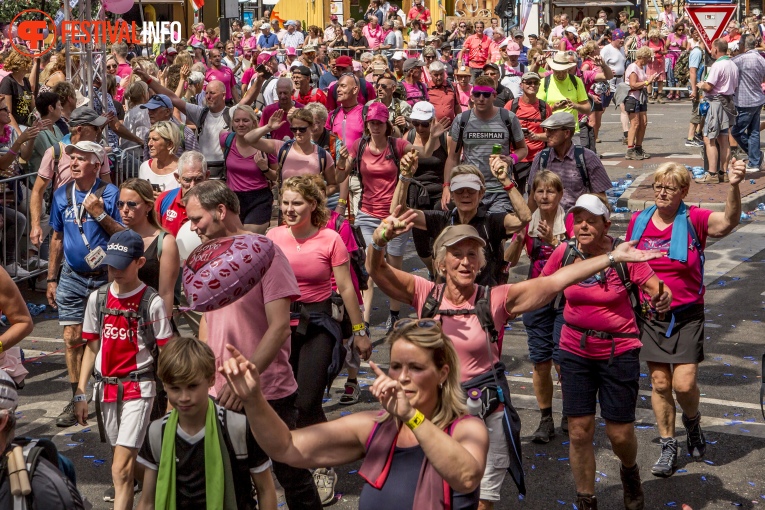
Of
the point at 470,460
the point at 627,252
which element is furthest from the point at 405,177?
the point at 470,460

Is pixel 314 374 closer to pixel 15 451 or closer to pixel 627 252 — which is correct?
pixel 627 252

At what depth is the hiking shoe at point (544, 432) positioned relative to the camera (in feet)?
24.8

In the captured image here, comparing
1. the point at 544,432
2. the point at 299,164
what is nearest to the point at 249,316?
the point at 544,432

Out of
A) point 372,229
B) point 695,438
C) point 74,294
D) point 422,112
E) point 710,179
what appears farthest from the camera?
point 710,179

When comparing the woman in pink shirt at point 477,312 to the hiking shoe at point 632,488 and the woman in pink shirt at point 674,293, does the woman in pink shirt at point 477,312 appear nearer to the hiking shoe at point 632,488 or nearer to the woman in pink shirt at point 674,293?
the hiking shoe at point 632,488

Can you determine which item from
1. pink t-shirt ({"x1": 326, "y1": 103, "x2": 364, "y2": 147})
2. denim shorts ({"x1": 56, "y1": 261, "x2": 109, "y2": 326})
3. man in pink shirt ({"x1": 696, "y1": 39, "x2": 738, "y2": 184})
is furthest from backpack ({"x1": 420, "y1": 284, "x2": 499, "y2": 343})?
man in pink shirt ({"x1": 696, "y1": 39, "x2": 738, "y2": 184})

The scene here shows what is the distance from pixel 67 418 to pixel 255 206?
3299 millimetres

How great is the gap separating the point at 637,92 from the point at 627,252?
49.7ft

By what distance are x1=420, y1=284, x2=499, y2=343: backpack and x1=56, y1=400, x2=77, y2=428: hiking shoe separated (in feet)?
11.3

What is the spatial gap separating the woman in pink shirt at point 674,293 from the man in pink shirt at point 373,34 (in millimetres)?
25206

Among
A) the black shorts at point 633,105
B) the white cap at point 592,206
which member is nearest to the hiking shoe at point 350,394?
the white cap at point 592,206

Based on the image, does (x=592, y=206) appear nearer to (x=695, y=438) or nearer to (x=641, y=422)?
(x=695, y=438)

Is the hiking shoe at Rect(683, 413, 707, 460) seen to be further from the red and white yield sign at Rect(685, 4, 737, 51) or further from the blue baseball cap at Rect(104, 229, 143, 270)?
the red and white yield sign at Rect(685, 4, 737, 51)

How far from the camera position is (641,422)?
26.2 feet
